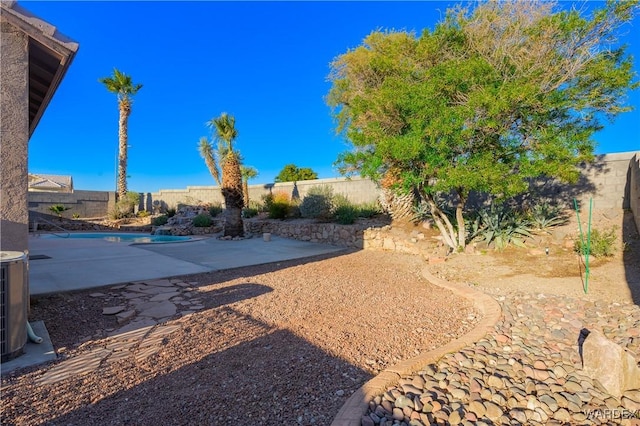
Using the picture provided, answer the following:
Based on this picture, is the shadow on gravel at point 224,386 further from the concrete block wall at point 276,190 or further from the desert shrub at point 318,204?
the concrete block wall at point 276,190

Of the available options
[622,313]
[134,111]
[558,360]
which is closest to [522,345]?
[558,360]

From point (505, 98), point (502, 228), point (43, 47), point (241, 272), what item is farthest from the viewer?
point (502, 228)

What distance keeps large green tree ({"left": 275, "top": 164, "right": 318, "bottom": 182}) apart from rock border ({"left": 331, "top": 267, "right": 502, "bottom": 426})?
27.6 m

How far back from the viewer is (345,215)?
483 inches

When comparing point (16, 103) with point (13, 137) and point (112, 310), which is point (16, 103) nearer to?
point (13, 137)

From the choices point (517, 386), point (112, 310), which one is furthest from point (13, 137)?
point (517, 386)

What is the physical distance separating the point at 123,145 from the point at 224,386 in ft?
80.7

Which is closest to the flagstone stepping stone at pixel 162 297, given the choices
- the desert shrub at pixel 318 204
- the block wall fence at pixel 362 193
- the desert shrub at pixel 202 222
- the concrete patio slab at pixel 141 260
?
the concrete patio slab at pixel 141 260

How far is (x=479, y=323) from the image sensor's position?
4.02m

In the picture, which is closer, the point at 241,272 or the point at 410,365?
the point at 410,365

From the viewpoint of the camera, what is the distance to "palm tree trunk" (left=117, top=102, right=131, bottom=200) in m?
22.6

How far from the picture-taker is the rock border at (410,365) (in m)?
2.25

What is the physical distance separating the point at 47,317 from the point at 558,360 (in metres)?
5.78

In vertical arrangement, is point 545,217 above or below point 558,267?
above
